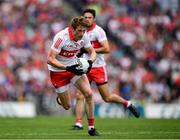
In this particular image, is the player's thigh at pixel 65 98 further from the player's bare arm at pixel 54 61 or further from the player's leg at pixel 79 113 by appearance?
the player's bare arm at pixel 54 61

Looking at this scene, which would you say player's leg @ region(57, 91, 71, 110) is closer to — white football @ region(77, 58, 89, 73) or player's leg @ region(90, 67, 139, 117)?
white football @ region(77, 58, 89, 73)

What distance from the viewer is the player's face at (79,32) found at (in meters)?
13.7

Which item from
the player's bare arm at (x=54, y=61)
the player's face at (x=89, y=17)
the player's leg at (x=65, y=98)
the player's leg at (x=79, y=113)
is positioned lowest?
the player's leg at (x=79, y=113)

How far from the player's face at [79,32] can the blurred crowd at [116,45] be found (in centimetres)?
1130

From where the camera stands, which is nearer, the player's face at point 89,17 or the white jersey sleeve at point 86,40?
the white jersey sleeve at point 86,40

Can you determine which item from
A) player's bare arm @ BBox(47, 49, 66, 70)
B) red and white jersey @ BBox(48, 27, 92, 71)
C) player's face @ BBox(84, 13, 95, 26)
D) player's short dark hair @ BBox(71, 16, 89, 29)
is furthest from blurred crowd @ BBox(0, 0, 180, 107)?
player's short dark hair @ BBox(71, 16, 89, 29)

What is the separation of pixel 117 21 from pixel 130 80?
3.34m

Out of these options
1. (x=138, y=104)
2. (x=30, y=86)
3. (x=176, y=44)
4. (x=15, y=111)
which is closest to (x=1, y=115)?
(x=15, y=111)

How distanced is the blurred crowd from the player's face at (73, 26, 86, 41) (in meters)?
11.3

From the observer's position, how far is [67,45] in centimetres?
1417

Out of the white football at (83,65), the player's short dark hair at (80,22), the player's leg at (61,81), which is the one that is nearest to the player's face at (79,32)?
the player's short dark hair at (80,22)

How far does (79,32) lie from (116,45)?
15085 mm

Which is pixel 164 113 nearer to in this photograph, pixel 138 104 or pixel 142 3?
pixel 138 104

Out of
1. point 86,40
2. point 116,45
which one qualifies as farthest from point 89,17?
point 116,45
